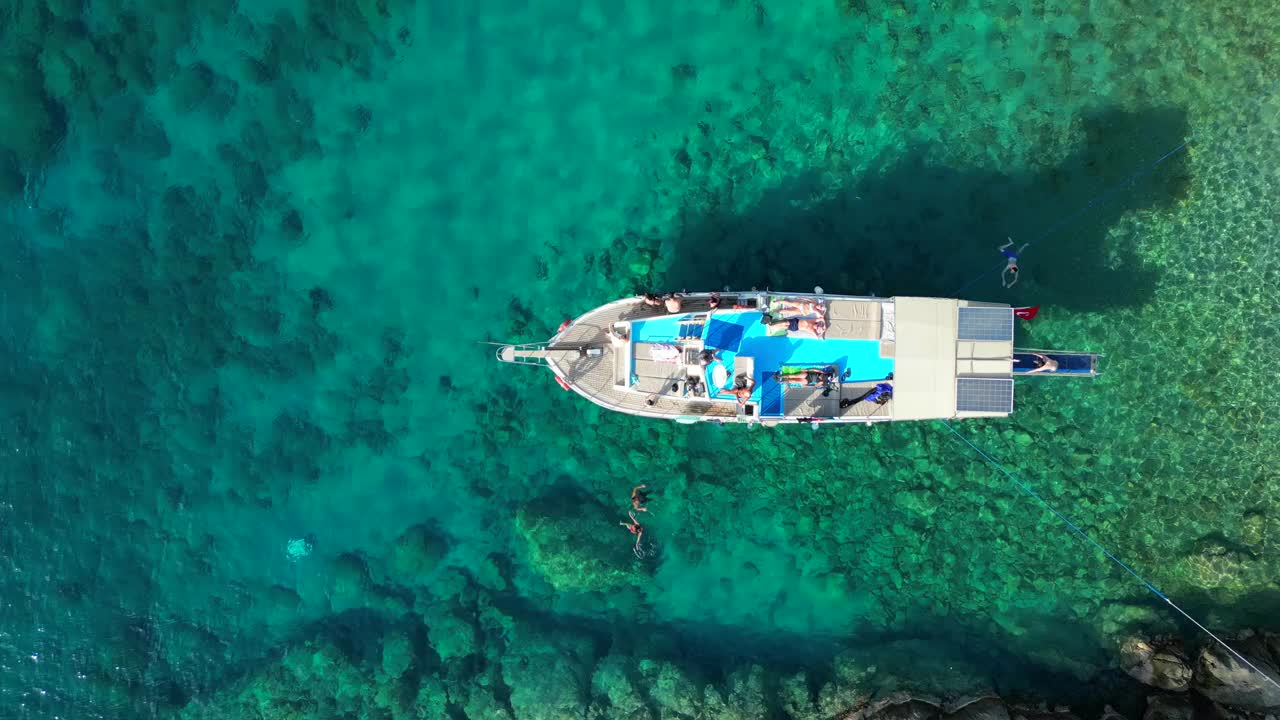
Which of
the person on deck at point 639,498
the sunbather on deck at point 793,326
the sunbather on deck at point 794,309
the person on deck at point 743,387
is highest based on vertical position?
the sunbather on deck at point 794,309

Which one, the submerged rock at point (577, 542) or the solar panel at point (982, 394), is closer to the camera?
the solar panel at point (982, 394)

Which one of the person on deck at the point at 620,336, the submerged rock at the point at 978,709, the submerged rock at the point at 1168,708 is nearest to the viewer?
the person on deck at the point at 620,336

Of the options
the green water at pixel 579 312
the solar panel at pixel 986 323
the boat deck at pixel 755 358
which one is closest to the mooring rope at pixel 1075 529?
the green water at pixel 579 312

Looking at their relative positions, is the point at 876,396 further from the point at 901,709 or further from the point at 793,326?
the point at 901,709

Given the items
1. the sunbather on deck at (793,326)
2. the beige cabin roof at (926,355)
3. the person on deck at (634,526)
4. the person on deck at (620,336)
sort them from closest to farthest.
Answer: the beige cabin roof at (926,355) < the sunbather on deck at (793,326) < the person on deck at (620,336) < the person on deck at (634,526)

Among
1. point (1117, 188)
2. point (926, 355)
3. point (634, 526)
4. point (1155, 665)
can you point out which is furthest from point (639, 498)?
point (1117, 188)

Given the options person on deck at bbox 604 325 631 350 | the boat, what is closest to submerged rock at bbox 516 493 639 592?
the boat

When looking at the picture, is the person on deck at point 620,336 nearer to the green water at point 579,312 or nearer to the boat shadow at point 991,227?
the green water at point 579,312

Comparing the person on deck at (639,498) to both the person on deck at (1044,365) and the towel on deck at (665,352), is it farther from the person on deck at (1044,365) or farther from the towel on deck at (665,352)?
the person on deck at (1044,365)

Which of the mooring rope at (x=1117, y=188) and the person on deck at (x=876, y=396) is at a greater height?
A: the mooring rope at (x=1117, y=188)
